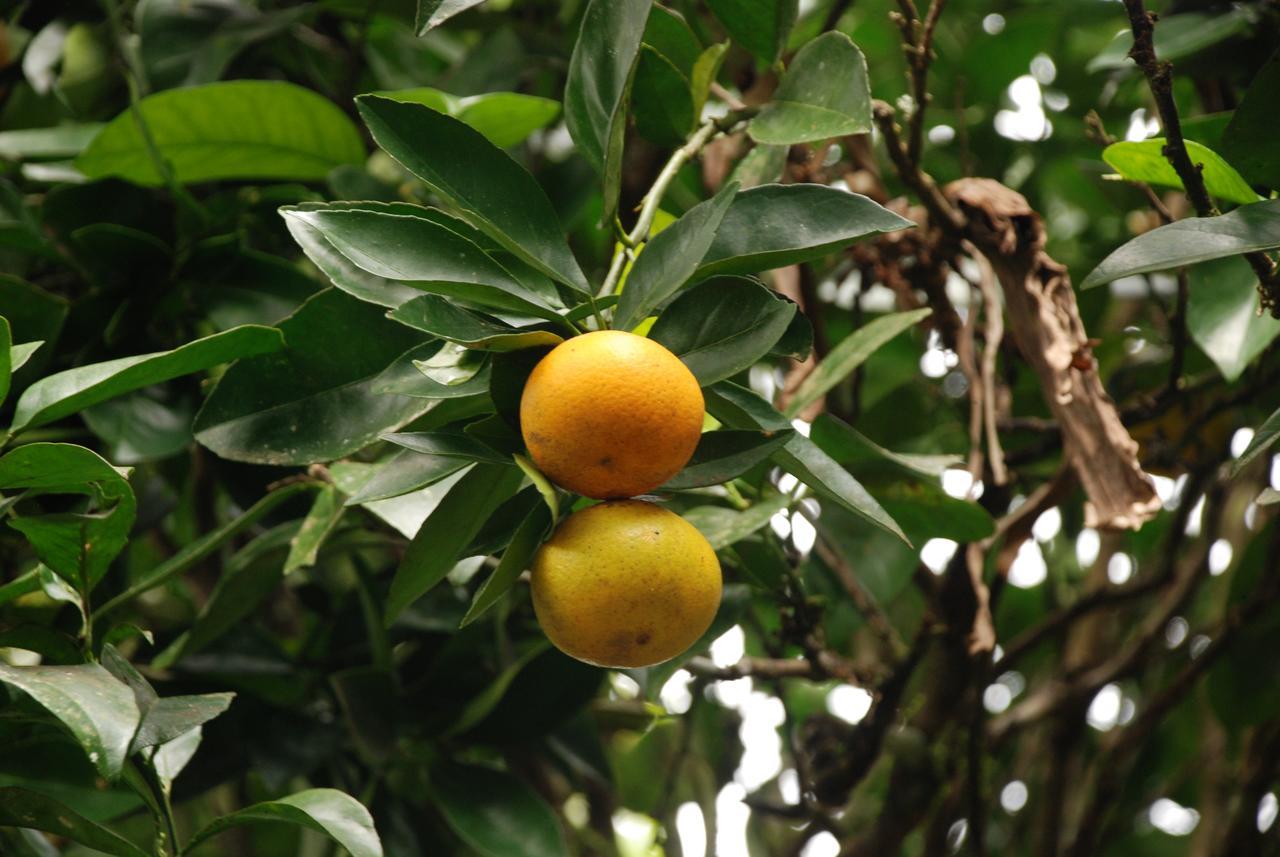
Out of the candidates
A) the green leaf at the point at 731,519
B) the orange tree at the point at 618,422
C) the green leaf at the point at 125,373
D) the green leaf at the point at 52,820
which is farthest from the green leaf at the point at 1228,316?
the green leaf at the point at 52,820

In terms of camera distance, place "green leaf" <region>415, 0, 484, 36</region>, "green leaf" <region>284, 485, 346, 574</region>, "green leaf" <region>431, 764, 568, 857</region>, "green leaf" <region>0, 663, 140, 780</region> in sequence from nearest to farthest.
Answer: "green leaf" <region>0, 663, 140, 780</region> < "green leaf" <region>415, 0, 484, 36</region> < "green leaf" <region>284, 485, 346, 574</region> < "green leaf" <region>431, 764, 568, 857</region>

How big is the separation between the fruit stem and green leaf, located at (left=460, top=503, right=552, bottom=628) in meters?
0.13

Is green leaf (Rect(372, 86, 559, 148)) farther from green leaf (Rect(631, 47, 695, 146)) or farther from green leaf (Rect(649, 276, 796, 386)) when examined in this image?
green leaf (Rect(649, 276, 796, 386))

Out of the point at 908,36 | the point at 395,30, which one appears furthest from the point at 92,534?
the point at 395,30

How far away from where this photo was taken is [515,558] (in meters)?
0.68

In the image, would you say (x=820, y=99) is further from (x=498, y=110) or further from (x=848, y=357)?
(x=498, y=110)

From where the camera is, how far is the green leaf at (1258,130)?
0.81m

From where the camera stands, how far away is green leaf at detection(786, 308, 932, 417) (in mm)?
894

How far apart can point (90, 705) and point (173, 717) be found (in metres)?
0.08

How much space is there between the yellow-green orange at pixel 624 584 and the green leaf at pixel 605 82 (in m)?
0.18

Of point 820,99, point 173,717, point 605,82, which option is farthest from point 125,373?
point 820,99

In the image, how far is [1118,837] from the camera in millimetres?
1679

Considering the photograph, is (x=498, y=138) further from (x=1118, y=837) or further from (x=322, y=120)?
(x=1118, y=837)

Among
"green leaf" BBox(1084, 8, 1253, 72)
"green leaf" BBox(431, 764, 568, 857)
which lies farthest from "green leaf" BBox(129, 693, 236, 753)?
"green leaf" BBox(1084, 8, 1253, 72)
